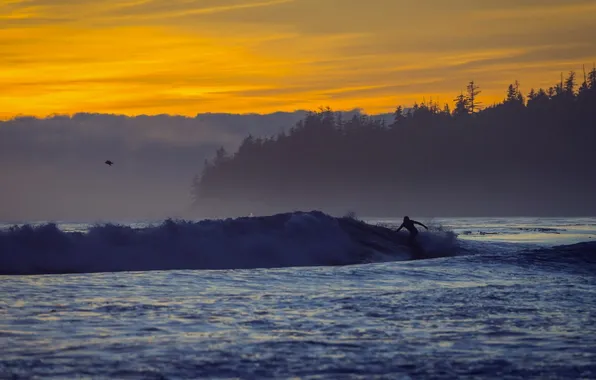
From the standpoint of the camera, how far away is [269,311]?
17.8 m

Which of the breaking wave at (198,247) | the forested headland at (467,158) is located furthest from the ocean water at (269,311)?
the forested headland at (467,158)

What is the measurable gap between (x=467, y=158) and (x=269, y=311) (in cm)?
16489

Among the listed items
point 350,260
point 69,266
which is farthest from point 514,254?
point 69,266

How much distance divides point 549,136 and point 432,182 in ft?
83.4

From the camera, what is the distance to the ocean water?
1282cm

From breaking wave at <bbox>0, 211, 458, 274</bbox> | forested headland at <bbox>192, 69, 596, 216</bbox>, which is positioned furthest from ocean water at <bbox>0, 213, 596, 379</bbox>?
forested headland at <bbox>192, 69, 596, 216</bbox>

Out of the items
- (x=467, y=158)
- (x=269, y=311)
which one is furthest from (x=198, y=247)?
(x=467, y=158)

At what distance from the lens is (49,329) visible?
1530 cm

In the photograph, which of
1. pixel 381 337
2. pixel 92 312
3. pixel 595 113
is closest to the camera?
pixel 381 337

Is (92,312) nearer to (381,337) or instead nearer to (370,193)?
(381,337)

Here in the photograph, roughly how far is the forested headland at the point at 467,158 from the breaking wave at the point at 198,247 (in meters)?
127

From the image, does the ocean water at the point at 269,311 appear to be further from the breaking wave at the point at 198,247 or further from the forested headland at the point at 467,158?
the forested headland at the point at 467,158

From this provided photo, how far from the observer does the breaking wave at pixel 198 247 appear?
96.8 ft

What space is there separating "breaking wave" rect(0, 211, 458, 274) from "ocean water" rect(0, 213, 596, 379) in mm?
84
